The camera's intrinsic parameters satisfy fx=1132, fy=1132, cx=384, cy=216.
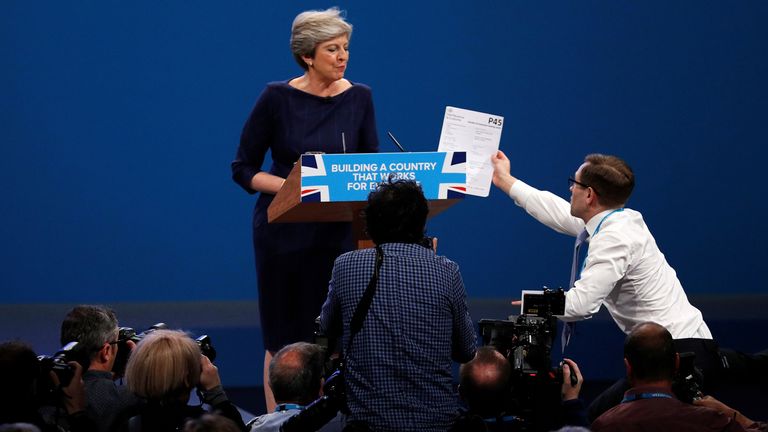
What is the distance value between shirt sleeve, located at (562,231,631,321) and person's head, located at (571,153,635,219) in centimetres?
20

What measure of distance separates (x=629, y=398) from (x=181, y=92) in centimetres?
501

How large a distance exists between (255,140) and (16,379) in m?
1.73

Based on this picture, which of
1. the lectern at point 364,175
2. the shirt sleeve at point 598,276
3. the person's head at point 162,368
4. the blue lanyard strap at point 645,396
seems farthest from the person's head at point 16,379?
the shirt sleeve at point 598,276

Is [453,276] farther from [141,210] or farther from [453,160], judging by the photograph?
[141,210]

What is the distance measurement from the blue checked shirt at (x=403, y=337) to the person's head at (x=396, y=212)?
44 millimetres

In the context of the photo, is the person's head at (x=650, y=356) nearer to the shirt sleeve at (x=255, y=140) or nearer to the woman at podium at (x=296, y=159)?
the woman at podium at (x=296, y=159)

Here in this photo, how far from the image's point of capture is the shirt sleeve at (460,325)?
3.23 metres

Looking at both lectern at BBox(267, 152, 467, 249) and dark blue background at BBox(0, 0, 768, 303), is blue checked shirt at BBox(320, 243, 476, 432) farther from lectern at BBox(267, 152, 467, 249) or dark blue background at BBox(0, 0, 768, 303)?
dark blue background at BBox(0, 0, 768, 303)

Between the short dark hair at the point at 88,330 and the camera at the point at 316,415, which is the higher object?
the short dark hair at the point at 88,330

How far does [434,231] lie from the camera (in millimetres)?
7789

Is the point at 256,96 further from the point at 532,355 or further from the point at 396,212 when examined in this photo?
the point at 396,212

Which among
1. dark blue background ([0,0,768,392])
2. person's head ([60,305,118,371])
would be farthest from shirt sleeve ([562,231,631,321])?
dark blue background ([0,0,768,392])

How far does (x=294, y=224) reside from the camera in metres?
4.66

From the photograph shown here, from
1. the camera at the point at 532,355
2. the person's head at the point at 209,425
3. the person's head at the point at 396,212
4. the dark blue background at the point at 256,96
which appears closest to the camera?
the person's head at the point at 209,425
